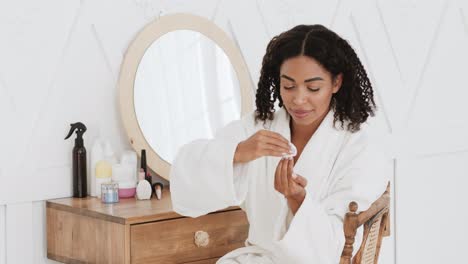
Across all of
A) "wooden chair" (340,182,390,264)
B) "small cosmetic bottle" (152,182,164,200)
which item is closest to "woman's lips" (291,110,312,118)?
"wooden chair" (340,182,390,264)

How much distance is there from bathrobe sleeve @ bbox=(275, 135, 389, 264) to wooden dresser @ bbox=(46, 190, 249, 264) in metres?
0.38

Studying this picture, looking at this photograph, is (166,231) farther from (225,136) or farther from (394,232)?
(394,232)

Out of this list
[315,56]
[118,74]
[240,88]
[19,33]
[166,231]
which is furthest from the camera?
[240,88]

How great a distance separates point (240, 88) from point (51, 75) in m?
0.76

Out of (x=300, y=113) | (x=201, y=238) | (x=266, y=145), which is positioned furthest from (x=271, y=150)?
(x=201, y=238)

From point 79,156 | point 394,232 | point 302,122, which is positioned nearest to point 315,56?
point 302,122

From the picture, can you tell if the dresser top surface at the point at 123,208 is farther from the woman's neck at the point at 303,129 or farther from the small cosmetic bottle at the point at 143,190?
the woman's neck at the point at 303,129

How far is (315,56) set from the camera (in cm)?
233

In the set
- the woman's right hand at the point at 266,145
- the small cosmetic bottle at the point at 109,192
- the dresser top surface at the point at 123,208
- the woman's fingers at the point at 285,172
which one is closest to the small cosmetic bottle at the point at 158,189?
the dresser top surface at the point at 123,208

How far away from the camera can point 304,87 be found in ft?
7.61

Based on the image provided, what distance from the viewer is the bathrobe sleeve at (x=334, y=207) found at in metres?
2.16

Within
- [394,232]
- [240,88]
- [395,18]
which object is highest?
[395,18]

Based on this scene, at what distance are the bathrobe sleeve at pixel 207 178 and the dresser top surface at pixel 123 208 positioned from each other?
9cm

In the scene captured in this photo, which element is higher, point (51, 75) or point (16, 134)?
point (51, 75)
